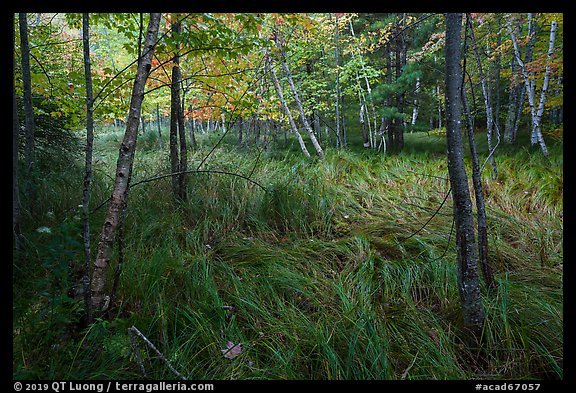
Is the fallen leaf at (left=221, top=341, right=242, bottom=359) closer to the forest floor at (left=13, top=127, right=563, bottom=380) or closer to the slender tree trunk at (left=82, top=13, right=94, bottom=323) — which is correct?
the forest floor at (left=13, top=127, right=563, bottom=380)

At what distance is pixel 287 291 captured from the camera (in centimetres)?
249

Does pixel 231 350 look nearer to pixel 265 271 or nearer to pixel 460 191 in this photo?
pixel 265 271

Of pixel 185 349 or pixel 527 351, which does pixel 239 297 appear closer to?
pixel 185 349

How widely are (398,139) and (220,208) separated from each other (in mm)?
7844

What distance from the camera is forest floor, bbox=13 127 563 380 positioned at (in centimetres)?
175

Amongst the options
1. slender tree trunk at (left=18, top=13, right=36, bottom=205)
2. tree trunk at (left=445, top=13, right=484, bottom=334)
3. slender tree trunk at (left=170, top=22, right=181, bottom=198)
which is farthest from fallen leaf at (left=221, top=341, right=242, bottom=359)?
slender tree trunk at (left=18, top=13, right=36, bottom=205)

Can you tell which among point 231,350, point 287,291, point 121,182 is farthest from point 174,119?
point 231,350

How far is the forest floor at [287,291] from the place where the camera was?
1.75m
